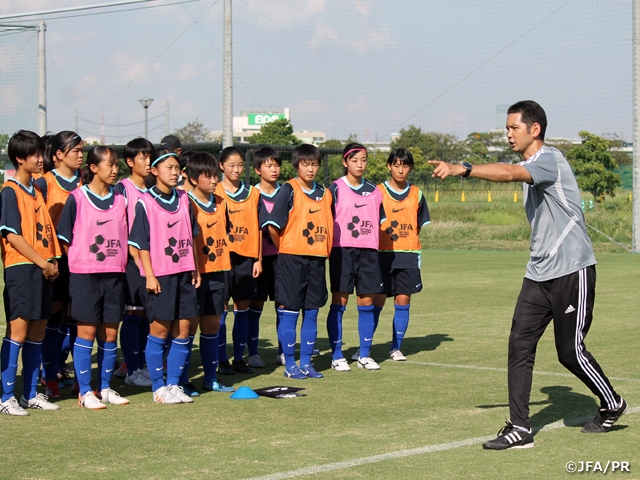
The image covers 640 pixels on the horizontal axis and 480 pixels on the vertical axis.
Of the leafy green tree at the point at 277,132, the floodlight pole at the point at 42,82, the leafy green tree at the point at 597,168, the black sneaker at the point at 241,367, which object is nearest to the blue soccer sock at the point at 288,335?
the black sneaker at the point at 241,367

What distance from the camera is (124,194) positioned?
286 inches

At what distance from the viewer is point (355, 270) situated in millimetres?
8227

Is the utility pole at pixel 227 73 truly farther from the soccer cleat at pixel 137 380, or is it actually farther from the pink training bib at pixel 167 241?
the pink training bib at pixel 167 241

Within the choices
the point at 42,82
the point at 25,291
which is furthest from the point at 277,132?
the point at 25,291

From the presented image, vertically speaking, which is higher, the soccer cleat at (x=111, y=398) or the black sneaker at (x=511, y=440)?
the black sneaker at (x=511, y=440)

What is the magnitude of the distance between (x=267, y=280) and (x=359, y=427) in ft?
9.57

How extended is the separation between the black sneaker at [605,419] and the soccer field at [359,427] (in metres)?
0.08

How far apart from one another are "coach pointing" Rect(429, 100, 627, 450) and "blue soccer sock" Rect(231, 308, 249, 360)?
10.6 feet

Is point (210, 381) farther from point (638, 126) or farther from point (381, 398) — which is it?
point (638, 126)

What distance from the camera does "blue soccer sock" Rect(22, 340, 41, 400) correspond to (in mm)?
6566

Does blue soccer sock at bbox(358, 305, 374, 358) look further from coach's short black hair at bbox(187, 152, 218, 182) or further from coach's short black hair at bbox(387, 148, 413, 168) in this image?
coach's short black hair at bbox(187, 152, 218, 182)

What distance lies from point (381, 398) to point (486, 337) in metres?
3.15

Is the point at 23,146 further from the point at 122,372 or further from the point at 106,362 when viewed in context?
the point at 122,372

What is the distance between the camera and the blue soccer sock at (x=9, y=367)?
6375mm
